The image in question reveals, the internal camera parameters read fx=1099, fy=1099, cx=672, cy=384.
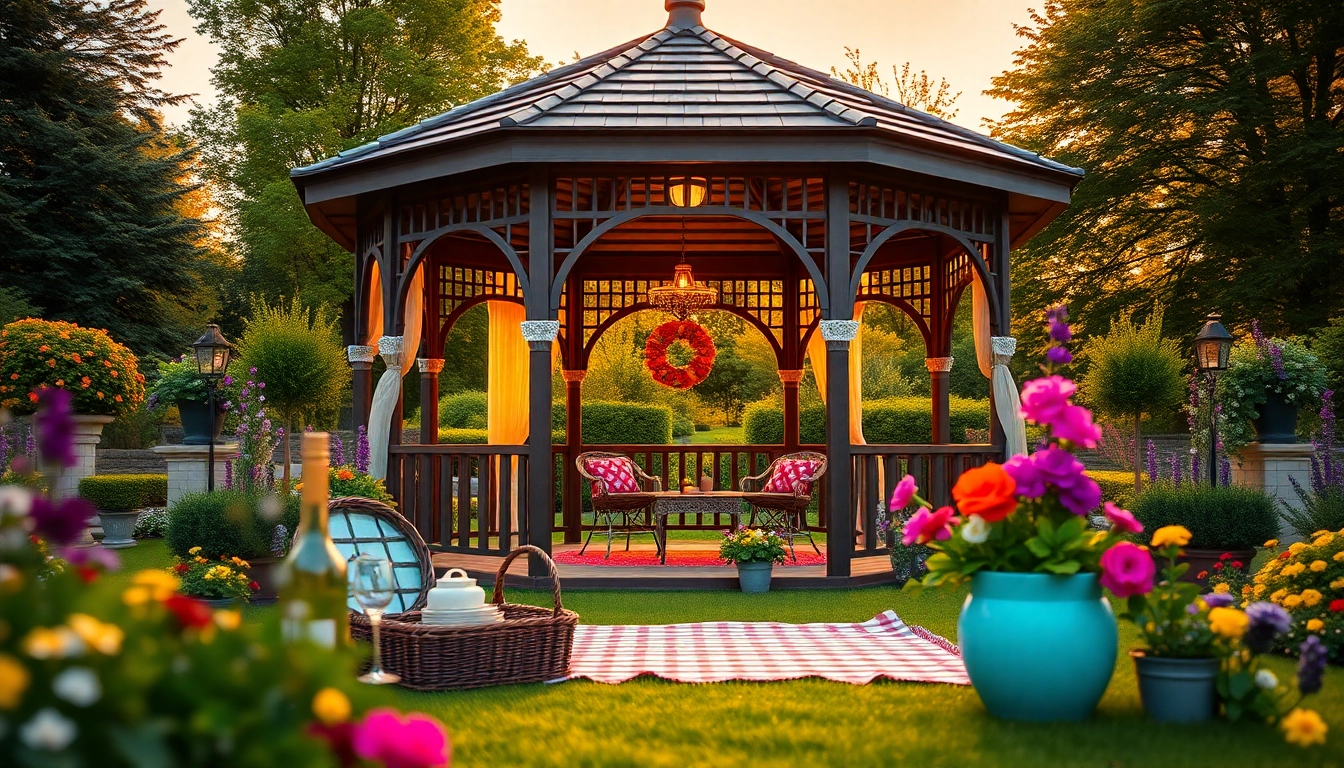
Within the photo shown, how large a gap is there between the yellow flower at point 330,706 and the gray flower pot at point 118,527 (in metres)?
12.0

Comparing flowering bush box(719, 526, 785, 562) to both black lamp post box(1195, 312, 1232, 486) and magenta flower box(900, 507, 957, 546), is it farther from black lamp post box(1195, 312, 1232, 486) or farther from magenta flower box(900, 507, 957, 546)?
magenta flower box(900, 507, 957, 546)

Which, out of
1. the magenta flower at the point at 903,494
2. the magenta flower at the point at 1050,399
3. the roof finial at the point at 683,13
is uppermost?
the roof finial at the point at 683,13

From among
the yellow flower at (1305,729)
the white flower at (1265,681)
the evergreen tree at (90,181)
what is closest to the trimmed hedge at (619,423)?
the evergreen tree at (90,181)

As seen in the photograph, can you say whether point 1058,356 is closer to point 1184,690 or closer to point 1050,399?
point 1050,399

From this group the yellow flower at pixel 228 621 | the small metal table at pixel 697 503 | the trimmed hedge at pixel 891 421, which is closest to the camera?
the yellow flower at pixel 228 621

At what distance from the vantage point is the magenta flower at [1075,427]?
374cm

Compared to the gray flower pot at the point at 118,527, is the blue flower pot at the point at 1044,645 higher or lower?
higher

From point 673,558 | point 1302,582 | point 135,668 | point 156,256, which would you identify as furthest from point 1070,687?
point 156,256

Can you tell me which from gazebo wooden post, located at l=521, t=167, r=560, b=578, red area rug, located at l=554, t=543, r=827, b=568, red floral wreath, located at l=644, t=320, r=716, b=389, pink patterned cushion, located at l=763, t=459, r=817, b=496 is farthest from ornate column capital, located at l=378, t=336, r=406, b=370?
pink patterned cushion, located at l=763, t=459, r=817, b=496

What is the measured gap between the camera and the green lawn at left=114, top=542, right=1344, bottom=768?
339 centimetres

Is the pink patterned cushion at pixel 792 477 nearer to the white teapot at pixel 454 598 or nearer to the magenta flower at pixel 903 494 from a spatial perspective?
the white teapot at pixel 454 598

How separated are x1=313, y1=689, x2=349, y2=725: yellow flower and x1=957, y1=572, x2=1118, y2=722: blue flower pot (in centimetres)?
273

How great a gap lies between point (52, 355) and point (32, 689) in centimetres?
1203

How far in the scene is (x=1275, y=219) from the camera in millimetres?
17094
